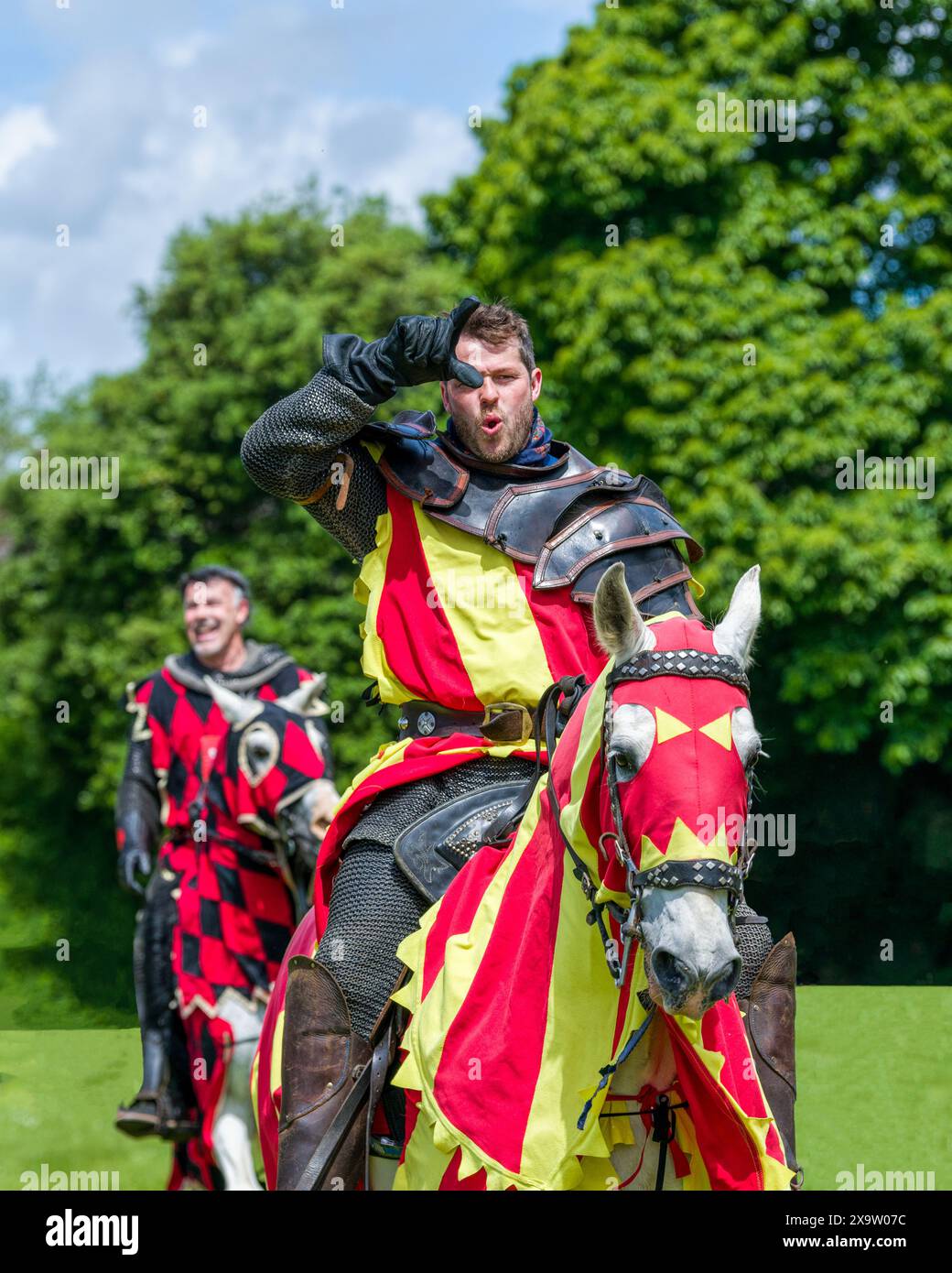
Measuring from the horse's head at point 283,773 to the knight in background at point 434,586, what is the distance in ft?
11.5

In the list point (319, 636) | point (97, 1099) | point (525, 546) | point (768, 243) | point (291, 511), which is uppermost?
point (768, 243)

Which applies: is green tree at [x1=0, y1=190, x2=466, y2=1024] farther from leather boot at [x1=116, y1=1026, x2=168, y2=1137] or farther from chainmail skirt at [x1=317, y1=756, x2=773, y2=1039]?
chainmail skirt at [x1=317, y1=756, x2=773, y2=1039]

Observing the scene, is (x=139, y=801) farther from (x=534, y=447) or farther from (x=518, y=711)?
(x=518, y=711)

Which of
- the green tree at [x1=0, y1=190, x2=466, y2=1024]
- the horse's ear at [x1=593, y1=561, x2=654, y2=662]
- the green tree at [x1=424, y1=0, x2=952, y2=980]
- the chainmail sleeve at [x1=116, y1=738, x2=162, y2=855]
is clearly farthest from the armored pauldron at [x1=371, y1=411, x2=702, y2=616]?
the green tree at [x1=0, y1=190, x2=466, y2=1024]

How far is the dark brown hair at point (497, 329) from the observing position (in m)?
5.25

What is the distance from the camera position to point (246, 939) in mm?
9477

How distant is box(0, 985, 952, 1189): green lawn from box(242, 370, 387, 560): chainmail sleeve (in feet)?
14.2

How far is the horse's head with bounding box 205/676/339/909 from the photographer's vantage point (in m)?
8.87

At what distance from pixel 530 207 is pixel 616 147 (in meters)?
1.19

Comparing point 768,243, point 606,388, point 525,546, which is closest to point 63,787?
point 606,388

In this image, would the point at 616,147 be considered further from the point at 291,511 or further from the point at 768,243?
the point at 291,511

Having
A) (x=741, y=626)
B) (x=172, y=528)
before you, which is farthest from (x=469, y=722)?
(x=172, y=528)

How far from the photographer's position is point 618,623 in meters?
3.80

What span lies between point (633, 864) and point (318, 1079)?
1603 mm
